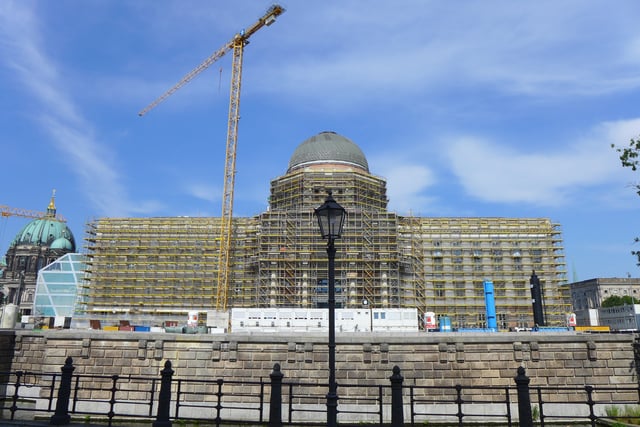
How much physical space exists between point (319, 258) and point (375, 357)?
39.7m

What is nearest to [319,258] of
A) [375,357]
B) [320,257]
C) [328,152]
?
[320,257]

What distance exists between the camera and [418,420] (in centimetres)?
2284

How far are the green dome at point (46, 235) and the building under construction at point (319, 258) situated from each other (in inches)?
3204

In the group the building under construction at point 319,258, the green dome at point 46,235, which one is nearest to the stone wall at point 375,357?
the building under construction at point 319,258

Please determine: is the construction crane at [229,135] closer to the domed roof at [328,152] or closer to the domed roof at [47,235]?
the domed roof at [328,152]

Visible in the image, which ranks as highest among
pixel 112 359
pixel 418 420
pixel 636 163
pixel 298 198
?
pixel 298 198

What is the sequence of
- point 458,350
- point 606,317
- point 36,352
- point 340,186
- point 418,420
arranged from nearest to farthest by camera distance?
point 418,420 < point 458,350 < point 36,352 < point 340,186 < point 606,317

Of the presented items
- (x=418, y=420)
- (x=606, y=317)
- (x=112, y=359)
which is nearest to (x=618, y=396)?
(x=418, y=420)

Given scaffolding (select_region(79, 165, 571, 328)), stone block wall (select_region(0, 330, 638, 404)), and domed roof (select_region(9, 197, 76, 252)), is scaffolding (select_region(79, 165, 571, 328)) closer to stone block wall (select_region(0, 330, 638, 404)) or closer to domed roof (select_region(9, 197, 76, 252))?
stone block wall (select_region(0, 330, 638, 404))

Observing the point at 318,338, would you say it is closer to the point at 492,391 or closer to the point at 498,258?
the point at 492,391

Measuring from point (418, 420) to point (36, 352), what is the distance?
22.6m

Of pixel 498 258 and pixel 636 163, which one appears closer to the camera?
pixel 636 163

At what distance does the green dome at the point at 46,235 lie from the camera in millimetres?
144375

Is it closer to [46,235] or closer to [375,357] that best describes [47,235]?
[46,235]
